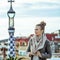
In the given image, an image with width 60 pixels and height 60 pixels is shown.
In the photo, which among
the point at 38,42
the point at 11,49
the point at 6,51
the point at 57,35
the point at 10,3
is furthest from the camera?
the point at 57,35

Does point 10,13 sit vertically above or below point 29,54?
above

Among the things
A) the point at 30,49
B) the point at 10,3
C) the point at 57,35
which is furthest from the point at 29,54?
the point at 57,35

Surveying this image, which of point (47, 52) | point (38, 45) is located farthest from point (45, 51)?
point (38, 45)

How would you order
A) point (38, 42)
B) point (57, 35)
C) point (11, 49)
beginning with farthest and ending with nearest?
point (57, 35) → point (11, 49) → point (38, 42)

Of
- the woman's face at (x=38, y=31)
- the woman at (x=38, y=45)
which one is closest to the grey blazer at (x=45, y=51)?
the woman at (x=38, y=45)

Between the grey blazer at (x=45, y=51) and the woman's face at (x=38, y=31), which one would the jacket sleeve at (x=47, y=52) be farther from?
the woman's face at (x=38, y=31)

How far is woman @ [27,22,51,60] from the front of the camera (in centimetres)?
446

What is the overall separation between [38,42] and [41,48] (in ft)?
0.29

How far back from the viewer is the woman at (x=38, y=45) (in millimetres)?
4457

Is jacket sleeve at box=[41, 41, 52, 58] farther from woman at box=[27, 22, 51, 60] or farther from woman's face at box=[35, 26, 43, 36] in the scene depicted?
woman's face at box=[35, 26, 43, 36]

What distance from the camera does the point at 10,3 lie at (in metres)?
13.4

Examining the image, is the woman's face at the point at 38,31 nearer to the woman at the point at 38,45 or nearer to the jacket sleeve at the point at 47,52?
the woman at the point at 38,45

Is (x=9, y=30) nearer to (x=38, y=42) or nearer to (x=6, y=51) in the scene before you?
(x=6, y=51)

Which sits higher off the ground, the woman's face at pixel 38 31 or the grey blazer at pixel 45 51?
the woman's face at pixel 38 31
